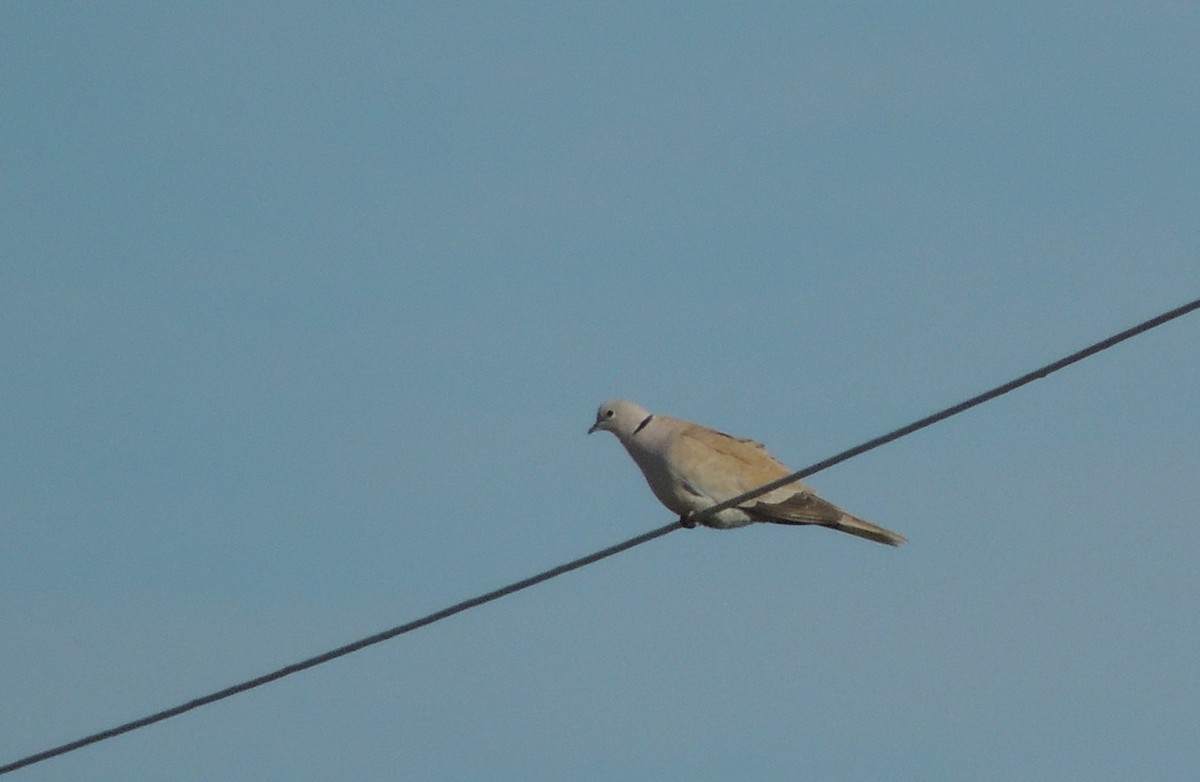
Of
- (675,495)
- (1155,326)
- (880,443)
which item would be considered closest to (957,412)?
(880,443)

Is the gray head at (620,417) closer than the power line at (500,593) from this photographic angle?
No

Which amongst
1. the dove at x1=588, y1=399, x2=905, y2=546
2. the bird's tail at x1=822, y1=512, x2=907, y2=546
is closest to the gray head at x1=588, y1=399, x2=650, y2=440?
the dove at x1=588, y1=399, x2=905, y2=546

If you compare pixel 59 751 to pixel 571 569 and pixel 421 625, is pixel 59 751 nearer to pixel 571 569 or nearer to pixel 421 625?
pixel 421 625

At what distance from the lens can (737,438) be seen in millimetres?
10664

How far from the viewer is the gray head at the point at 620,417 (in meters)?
10.9

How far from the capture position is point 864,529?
10.1 metres

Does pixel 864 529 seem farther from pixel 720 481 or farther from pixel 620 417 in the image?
pixel 620 417

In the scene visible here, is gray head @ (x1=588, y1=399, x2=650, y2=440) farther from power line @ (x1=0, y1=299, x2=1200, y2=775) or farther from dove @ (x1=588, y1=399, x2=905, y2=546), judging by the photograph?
power line @ (x1=0, y1=299, x2=1200, y2=775)

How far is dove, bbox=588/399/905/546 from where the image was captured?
10102 millimetres

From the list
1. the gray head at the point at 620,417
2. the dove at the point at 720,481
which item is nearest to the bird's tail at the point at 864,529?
the dove at the point at 720,481

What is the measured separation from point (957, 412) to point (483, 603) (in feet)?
5.49

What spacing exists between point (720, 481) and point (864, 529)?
2.40 feet

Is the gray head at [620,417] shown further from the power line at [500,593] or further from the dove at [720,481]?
the power line at [500,593]

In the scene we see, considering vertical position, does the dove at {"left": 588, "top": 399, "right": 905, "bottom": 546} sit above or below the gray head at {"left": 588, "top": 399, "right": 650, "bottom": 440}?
below
